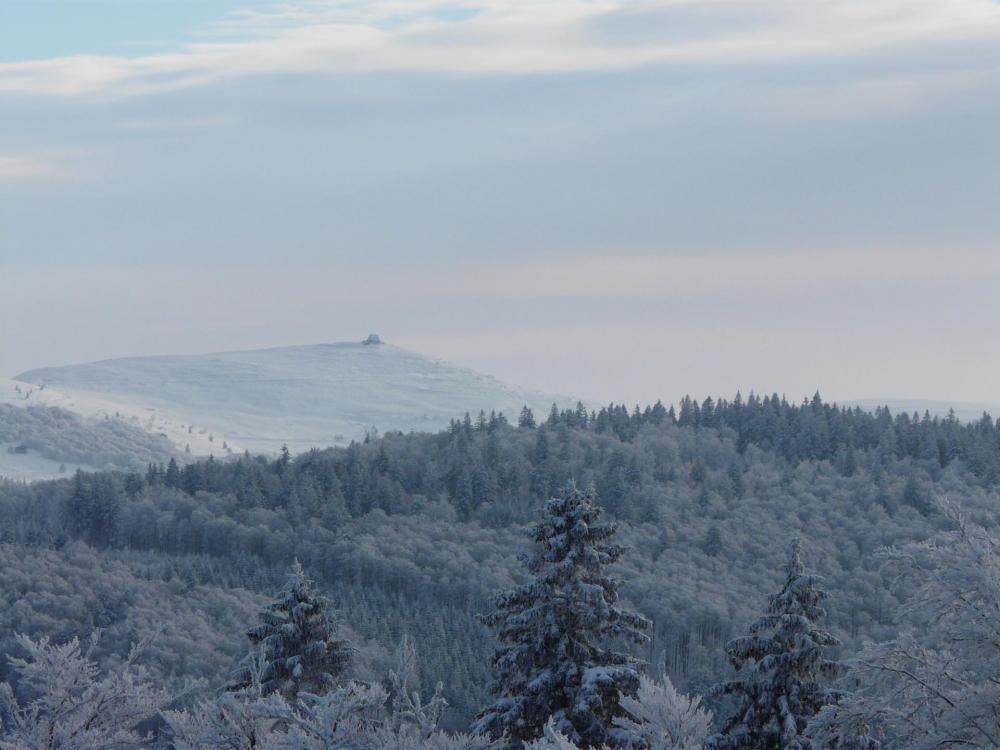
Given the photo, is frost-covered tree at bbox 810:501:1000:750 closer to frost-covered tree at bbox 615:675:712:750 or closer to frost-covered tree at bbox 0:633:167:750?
frost-covered tree at bbox 615:675:712:750

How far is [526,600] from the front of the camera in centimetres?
3106

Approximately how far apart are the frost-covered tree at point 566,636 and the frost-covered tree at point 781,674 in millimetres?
3232

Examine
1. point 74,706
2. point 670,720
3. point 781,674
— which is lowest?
point 781,674

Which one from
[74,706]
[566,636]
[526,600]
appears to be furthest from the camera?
[526,600]

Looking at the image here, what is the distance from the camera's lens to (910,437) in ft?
623

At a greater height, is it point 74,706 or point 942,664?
point 942,664

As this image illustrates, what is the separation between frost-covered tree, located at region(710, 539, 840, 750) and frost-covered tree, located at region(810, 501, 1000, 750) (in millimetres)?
10774

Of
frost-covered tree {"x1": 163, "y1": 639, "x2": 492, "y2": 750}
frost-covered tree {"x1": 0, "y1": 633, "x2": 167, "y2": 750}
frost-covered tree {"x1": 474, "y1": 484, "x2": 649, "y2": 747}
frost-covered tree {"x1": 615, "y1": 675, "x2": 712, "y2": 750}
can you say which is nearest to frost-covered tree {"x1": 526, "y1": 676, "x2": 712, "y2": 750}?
frost-covered tree {"x1": 615, "y1": 675, "x2": 712, "y2": 750}

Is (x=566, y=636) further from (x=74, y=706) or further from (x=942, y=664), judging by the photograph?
(x=74, y=706)

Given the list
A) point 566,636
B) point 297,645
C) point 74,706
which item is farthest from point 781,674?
point 74,706

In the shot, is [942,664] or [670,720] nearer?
[670,720]

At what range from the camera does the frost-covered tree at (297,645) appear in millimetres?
39125

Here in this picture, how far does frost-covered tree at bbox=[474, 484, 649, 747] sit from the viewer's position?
2966 cm

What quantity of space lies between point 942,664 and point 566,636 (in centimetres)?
1109
